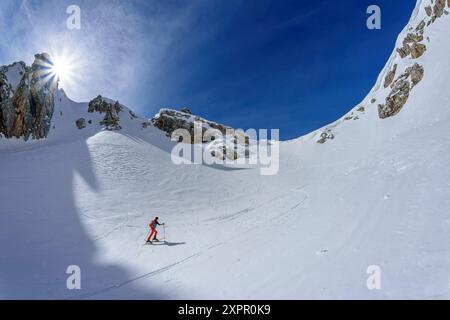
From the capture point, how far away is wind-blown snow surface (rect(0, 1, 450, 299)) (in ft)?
17.4

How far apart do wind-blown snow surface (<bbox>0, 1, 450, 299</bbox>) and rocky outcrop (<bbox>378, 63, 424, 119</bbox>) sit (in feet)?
32.8

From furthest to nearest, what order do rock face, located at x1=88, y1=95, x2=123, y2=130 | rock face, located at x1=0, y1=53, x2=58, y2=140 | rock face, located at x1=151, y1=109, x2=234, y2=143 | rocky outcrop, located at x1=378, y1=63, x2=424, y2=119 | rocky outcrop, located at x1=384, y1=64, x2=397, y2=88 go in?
rock face, located at x1=151, y1=109, x2=234, y2=143, rock face, located at x1=88, y1=95, x2=123, y2=130, rocky outcrop, located at x1=384, y1=64, x2=397, y2=88, rocky outcrop, located at x1=378, y1=63, x2=424, y2=119, rock face, located at x1=0, y1=53, x2=58, y2=140

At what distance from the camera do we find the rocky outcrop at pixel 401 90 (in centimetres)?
3278

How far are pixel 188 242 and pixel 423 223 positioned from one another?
796 cm

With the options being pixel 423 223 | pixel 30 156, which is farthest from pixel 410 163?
pixel 30 156

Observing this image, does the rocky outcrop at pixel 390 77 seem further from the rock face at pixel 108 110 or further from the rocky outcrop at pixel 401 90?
the rock face at pixel 108 110

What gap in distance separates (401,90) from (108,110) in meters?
47.6

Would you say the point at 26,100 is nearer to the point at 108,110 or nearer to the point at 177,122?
the point at 108,110

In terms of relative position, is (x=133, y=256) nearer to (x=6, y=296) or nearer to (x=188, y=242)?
(x=188, y=242)

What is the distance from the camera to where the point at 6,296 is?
625 centimetres

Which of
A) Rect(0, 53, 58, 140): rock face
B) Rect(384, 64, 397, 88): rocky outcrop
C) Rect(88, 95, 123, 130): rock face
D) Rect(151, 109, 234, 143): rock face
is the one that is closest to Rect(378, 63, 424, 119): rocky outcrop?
Rect(384, 64, 397, 88): rocky outcrop

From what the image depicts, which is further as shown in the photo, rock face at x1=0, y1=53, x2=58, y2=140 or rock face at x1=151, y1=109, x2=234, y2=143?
rock face at x1=151, y1=109, x2=234, y2=143

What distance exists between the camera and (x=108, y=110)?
4638 cm

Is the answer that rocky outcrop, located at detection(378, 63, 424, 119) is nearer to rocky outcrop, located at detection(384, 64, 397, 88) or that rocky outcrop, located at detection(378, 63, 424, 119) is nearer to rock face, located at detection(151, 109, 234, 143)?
rocky outcrop, located at detection(384, 64, 397, 88)
